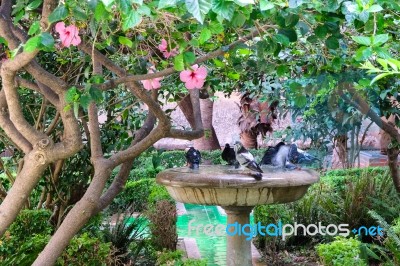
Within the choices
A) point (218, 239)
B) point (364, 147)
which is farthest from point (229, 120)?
point (218, 239)

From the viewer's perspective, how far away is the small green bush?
421 centimetres

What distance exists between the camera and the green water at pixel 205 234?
6117 mm

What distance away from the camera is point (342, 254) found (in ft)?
14.1

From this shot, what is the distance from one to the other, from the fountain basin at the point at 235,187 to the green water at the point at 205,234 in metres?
1.66

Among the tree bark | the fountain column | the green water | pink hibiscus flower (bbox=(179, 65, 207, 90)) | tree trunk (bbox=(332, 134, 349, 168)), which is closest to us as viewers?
pink hibiscus flower (bbox=(179, 65, 207, 90))

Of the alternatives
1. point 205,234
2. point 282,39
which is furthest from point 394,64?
point 205,234

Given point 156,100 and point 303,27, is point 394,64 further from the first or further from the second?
point 156,100

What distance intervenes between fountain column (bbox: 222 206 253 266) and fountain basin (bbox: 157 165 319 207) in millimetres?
482

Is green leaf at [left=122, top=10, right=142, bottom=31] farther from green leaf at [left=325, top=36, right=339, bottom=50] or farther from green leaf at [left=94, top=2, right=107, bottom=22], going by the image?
green leaf at [left=325, top=36, right=339, bottom=50]

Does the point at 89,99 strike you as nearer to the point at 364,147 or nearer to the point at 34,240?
the point at 34,240

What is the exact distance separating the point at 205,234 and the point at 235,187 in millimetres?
3347

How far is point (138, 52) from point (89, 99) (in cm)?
98

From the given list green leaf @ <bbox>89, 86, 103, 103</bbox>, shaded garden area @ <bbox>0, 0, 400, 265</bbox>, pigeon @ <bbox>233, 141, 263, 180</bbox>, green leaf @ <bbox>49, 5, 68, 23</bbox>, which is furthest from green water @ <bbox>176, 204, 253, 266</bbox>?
green leaf @ <bbox>49, 5, 68, 23</bbox>

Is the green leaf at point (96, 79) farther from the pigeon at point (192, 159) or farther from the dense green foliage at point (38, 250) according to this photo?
the pigeon at point (192, 159)
